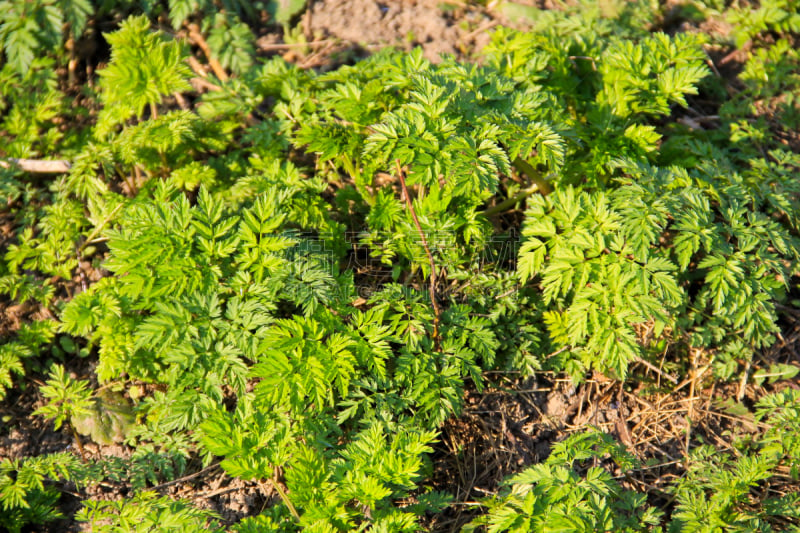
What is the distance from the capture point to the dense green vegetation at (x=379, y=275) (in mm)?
2674

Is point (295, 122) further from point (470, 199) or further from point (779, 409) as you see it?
point (779, 409)

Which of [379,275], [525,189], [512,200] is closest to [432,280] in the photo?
[379,275]

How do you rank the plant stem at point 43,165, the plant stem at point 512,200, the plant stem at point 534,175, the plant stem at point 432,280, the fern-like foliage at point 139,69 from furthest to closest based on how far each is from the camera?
the plant stem at point 43,165 → the plant stem at point 512,200 → the fern-like foliage at point 139,69 → the plant stem at point 534,175 → the plant stem at point 432,280

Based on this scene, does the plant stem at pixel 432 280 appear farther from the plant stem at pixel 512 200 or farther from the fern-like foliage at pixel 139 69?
the fern-like foliage at pixel 139 69

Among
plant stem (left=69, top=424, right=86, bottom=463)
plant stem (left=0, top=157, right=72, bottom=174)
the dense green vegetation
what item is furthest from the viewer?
plant stem (left=0, top=157, right=72, bottom=174)

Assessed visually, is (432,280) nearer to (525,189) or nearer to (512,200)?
(512,200)

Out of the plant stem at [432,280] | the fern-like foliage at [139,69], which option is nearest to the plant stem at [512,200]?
the plant stem at [432,280]

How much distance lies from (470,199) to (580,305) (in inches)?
33.0

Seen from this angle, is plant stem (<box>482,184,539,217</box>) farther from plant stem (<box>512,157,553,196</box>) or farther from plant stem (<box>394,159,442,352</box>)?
plant stem (<box>394,159,442,352</box>)

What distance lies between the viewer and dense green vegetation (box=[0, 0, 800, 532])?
267 cm

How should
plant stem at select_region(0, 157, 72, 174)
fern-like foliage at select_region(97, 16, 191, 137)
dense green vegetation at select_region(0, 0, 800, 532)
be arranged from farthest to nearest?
plant stem at select_region(0, 157, 72, 174) < fern-like foliage at select_region(97, 16, 191, 137) < dense green vegetation at select_region(0, 0, 800, 532)

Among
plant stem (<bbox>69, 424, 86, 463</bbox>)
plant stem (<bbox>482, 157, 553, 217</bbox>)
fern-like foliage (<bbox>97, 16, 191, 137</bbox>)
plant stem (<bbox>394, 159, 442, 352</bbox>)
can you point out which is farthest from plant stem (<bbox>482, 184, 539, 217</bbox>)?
plant stem (<bbox>69, 424, 86, 463</bbox>)

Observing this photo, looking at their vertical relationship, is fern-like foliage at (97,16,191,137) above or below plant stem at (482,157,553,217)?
above

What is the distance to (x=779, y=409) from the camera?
3102mm
